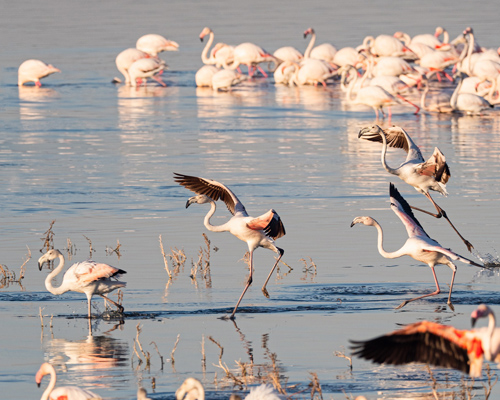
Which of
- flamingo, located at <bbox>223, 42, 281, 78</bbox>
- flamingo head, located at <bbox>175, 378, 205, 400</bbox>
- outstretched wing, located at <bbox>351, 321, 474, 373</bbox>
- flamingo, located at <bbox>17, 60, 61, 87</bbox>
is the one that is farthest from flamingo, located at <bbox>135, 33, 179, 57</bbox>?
flamingo head, located at <bbox>175, 378, 205, 400</bbox>

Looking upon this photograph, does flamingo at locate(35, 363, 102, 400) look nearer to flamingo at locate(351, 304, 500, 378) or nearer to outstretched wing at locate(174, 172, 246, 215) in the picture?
flamingo at locate(351, 304, 500, 378)

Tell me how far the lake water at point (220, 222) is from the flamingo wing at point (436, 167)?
2.40 ft

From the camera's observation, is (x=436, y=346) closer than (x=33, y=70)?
Yes

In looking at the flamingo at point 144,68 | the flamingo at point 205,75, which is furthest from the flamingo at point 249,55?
the flamingo at point 144,68

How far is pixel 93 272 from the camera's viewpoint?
31.9ft

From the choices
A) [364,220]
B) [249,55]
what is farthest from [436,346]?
[249,55]

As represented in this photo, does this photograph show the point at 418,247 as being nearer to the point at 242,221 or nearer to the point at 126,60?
the point at 242,221

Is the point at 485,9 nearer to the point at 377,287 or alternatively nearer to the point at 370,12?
the point at 370,12

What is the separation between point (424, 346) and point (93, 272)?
12.7ft

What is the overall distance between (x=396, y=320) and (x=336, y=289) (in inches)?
39.9

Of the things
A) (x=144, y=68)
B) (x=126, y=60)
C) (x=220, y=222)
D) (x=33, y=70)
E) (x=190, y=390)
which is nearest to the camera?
(x=190, y=390)

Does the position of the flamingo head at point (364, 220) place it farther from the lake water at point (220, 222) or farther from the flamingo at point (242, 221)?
the flamingo at point (242, 221)

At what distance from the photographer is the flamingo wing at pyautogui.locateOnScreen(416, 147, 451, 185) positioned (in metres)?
11.8

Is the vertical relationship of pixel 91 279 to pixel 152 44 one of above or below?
below
